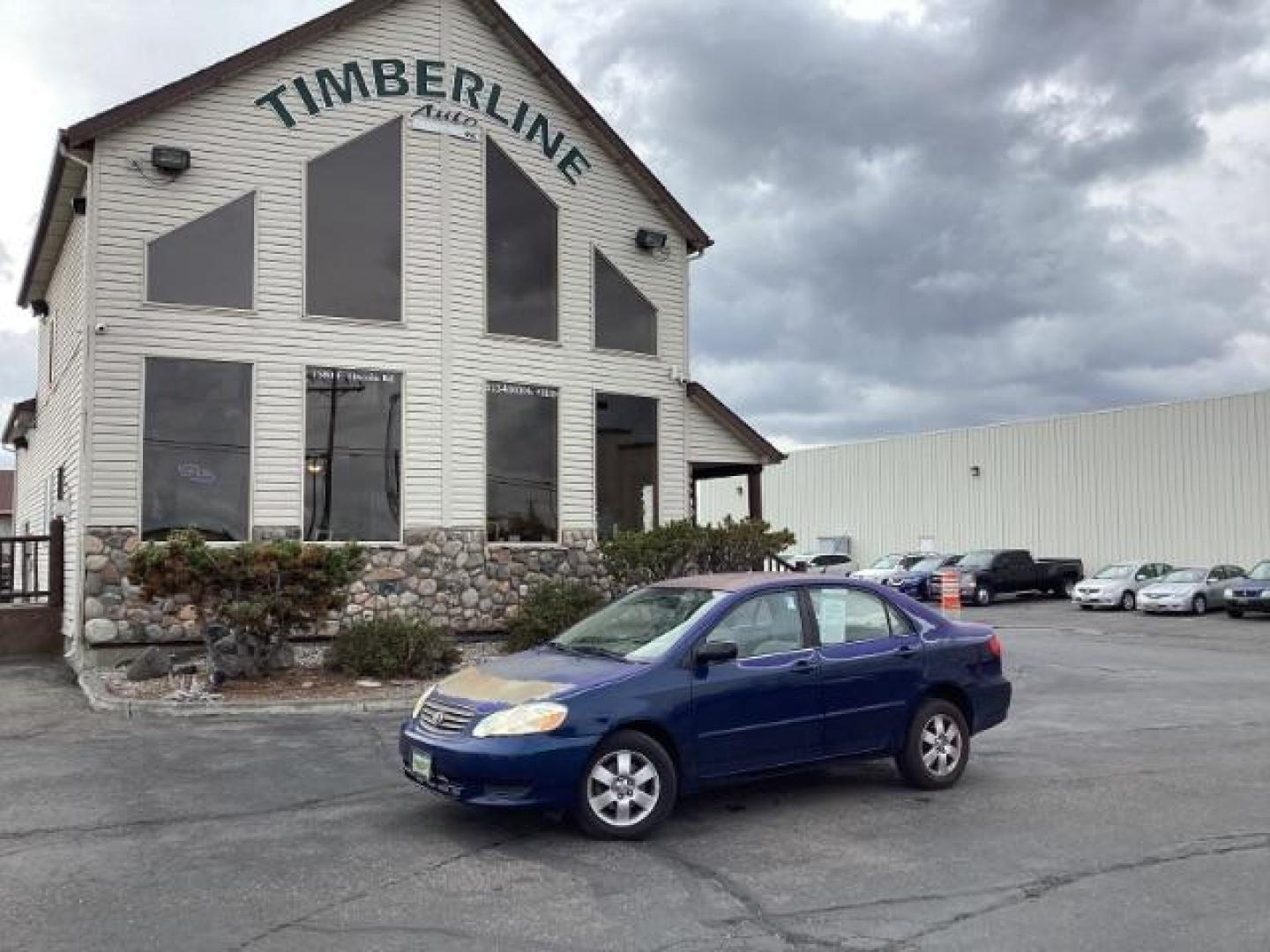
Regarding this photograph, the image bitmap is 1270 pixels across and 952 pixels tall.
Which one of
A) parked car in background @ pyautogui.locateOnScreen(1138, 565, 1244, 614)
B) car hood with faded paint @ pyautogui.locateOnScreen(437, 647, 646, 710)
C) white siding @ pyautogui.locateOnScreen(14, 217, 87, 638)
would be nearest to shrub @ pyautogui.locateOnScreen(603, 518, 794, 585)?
white siding @ pyautogui.locateOnScreen(14, 217, 87, 638)

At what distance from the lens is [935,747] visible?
8.28 meters

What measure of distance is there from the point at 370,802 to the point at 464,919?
2.62 metres

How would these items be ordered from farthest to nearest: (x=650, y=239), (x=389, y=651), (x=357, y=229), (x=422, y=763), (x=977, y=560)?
(x=977, y=560) < (x=650, y=239) < (x=357, y=229) < (x=389, y=651) < (x=422, y=763)

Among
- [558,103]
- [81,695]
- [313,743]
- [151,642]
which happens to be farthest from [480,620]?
[558,103]

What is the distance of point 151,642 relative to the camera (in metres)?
14.6

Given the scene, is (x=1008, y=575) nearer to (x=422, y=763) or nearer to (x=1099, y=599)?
(x=1099, y=599)

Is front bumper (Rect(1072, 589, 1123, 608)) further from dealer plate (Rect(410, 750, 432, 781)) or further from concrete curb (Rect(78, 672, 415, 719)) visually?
dealer plate (Rect(410, 750, 432, 781))

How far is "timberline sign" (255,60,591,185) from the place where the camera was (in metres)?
16.2

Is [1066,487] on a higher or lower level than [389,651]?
higher

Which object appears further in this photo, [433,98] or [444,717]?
[433,98]

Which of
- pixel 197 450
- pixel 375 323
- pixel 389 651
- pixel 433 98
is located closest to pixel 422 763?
pixel 389 651

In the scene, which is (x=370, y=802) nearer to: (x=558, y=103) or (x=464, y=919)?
(x=464, y=919)

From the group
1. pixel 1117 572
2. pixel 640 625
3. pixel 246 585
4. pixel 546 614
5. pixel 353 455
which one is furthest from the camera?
pixel 1117 572

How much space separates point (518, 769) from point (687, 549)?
9.68 m
